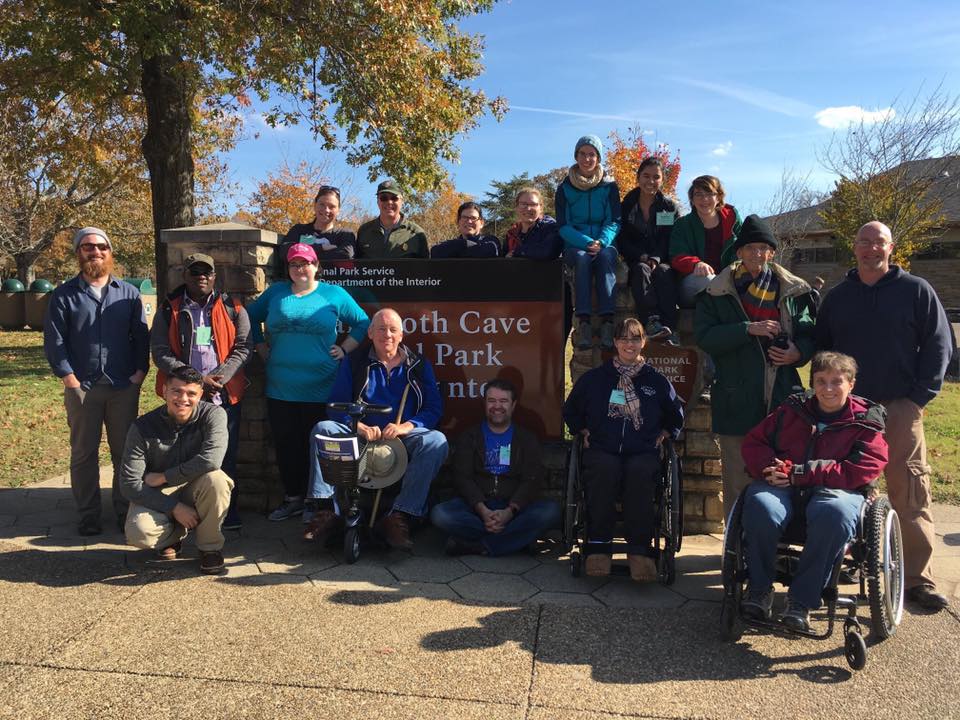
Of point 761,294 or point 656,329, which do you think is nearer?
point 761,294

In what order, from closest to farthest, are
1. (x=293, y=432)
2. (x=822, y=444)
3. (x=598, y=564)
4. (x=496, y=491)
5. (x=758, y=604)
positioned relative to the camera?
1. (x=758, y=604)
2. (x=822, y=444)
3. (x=598, y=564)
4. (x=496, y=491)
5. (x=293, y=432)

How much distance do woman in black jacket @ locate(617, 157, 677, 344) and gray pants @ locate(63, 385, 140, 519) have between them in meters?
3.25

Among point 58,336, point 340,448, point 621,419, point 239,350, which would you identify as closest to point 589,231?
point 621,419

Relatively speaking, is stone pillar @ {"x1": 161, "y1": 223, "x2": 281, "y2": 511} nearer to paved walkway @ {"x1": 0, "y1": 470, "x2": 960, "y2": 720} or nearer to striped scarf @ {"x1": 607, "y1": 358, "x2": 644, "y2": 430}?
paved walkway @ {"x1": 0, "y1": 470, "x2": 960, "y2": 720}

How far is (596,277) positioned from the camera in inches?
181

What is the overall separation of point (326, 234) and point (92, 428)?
2.03 meters

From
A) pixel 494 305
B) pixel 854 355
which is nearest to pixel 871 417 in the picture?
pixel 854 355

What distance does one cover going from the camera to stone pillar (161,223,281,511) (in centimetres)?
499

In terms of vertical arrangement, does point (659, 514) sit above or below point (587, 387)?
below

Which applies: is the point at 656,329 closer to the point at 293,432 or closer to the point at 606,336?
the point at 606,336

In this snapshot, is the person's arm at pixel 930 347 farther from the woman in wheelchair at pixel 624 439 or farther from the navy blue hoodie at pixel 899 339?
the woman in wheelchair at pixel 624 439

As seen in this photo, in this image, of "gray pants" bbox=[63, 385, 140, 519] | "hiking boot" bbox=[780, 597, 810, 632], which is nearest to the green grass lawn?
"gray pants" bbox=[63, 385, 140, 519]

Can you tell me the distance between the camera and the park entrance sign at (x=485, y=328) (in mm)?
4879

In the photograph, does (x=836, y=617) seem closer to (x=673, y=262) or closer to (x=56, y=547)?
(x=673, y=262)
